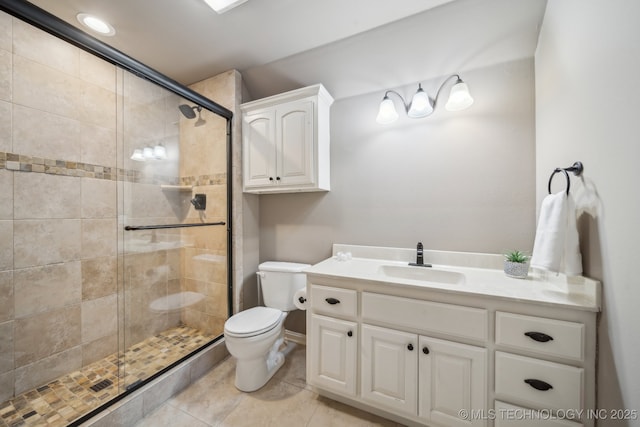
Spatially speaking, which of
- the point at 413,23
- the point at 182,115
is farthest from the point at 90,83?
the point at 413,23

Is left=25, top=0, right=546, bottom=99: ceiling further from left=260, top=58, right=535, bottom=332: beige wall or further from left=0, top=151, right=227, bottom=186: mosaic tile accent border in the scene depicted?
left=0, top=151, right=227, bottom=186: mosaic tile accent border

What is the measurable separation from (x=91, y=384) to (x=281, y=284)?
138cm

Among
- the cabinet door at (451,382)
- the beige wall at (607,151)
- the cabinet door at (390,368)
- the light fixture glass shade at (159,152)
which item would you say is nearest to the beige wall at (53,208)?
the light fixture glass shade at (159,152)

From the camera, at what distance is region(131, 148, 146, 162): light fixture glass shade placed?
179 cm

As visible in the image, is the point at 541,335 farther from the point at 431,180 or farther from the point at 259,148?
the point at 259,148

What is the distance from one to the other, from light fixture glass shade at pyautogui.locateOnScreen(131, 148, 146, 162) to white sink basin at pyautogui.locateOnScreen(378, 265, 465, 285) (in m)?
2.07

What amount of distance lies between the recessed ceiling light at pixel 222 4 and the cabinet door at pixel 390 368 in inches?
80.9

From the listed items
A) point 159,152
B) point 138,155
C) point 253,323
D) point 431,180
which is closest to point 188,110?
point 159,152

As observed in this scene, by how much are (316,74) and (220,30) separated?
29.0 inches

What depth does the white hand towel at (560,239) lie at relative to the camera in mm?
974

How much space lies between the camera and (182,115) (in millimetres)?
1947

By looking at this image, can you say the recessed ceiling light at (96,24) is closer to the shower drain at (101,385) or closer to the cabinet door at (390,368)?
the shower drain at (101,385)

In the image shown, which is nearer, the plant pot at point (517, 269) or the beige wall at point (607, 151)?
the beige wall at point (607, 151)

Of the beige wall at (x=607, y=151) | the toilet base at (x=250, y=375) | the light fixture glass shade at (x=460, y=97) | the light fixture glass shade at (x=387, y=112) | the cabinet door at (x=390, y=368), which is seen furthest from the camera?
the light fixture glass shade at (x=387, y=112)
